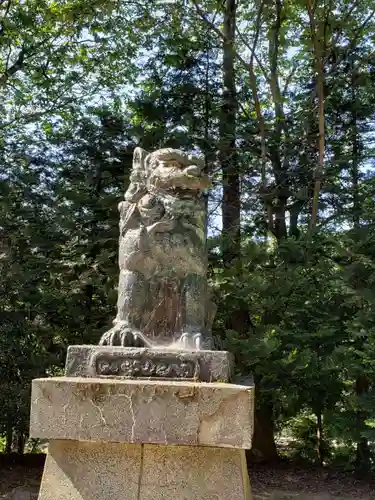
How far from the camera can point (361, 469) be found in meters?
6.85

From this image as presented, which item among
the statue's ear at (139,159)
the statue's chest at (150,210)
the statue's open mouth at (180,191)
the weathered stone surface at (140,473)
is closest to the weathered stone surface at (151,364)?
the weathered stone surface at (140,473)

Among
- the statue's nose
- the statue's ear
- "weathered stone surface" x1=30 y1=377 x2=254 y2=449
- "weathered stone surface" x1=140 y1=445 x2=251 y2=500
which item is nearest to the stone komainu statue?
the statue's nose

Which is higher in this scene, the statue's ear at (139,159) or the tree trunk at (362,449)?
the statue's ear at (139,159)

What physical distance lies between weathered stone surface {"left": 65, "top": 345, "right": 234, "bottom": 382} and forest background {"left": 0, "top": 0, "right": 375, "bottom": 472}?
3041 millimetres

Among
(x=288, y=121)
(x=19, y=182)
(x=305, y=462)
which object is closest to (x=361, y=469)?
(x=305, y=462)

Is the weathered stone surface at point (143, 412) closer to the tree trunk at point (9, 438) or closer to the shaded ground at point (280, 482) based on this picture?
the shaded ground at point (280, 482)

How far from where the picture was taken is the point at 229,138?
8.52m

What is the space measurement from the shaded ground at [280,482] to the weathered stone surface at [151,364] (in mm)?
3470

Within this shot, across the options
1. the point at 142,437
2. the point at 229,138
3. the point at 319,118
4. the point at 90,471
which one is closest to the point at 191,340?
the point at 142,437

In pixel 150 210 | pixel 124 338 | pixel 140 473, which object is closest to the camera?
pixel 140 473

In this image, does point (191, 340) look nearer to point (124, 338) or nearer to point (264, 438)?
point (124, 338)

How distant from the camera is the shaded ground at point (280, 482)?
625cm

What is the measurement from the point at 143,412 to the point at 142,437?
0.13 m

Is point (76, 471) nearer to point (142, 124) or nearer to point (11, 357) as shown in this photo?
point (11, 357)
